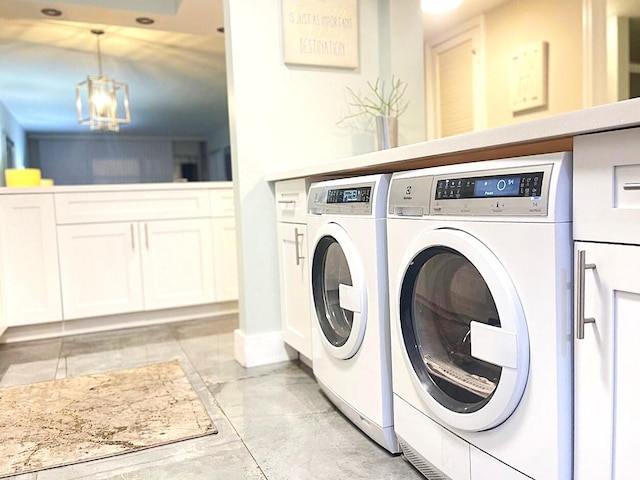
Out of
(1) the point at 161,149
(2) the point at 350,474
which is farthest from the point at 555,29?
(1) the point at 161,149

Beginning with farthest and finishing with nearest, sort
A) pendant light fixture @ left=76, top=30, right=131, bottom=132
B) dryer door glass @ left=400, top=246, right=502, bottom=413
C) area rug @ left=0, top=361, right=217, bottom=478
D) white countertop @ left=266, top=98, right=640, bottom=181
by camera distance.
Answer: pendant light fixture @ left=76, top=30, right=131, bottom=132
area rug @ left=0, top=361, right=217, bottom=478
dryer door glass @ left=400, top=246, right=502, bottom=413
white countertop @ left=266, top=98, right=640, bottom=181

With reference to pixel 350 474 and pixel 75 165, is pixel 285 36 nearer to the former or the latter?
pixel 350 474

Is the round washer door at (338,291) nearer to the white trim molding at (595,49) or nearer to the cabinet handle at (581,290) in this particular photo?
the cabinet handle at (581,290)

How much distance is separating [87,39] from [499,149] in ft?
14.3

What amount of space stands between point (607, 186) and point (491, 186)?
24 cm

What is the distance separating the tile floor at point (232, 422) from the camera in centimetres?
147

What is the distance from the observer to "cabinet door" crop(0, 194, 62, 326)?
294 cm

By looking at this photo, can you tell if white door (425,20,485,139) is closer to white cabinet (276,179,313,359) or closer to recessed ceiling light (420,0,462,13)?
recessed ceiling light (420,0,462,13)

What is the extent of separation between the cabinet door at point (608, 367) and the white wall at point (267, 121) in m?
1.70

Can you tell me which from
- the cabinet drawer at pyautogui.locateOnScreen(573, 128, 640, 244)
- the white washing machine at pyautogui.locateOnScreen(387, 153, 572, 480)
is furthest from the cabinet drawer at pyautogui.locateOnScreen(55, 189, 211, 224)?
the cabinet drawer at pyautogui.locateOnScreen(573, 128, 640, 244)

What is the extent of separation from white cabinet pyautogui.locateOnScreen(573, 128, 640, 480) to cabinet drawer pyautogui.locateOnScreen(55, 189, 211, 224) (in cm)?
279

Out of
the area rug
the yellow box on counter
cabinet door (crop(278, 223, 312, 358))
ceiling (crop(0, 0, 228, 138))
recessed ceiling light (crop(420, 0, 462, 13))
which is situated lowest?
the area rug

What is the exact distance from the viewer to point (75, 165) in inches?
354

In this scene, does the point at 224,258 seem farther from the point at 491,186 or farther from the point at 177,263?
the point at 491,186
